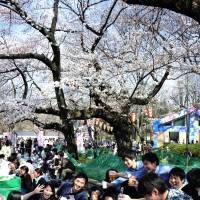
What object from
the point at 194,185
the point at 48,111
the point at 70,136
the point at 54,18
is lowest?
the point at 194,185

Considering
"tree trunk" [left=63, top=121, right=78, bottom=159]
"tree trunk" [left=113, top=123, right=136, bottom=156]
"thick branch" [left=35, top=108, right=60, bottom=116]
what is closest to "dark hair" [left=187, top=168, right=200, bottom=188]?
"tree trunk" [left=113, top=123, right=136, bottom=156]

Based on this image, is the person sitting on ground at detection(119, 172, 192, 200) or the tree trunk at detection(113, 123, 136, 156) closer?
the person sitting on ground at detection(119, 172, 192, 200)

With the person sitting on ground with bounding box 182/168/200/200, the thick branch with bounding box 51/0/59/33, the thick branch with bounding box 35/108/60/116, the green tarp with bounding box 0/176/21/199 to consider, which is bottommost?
the green tarp with bounding box 0/176/21/199

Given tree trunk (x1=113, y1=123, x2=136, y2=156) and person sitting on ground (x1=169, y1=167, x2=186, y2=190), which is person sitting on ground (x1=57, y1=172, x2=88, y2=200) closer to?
person sitting on ground (x1=169, y1=167, x2=186, y2=190)

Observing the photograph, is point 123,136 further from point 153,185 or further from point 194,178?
point 153,185

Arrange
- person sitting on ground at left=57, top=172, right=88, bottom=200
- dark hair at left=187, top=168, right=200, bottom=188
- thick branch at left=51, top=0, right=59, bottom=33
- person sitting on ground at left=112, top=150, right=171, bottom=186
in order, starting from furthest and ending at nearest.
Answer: thick branch at left=51, top=0, right=59, bottom=33
person sitting on ground at left=57, top=172, right=88, bottom=200
person sitting on ground at left=112, top=150, right=171, bottom=186
dark hair at left=187, top=168, right=200, bottom=188

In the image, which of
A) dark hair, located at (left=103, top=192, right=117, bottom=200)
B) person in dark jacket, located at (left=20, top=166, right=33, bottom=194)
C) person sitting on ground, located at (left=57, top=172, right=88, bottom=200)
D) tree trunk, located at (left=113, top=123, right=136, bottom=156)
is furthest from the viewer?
tree trunk, located at (left=113, top=123, right=136, bottom=156)

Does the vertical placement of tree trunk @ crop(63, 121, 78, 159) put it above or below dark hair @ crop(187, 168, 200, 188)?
above

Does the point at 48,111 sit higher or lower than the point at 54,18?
lower

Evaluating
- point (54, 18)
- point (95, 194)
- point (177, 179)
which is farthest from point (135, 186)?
point (54, 18)

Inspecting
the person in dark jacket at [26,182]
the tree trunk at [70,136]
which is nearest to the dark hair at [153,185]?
the person in dark jacket at [26,182]

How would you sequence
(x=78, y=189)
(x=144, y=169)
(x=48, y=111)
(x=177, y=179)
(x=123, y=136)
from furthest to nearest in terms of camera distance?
1. (x=123, y=136)
2. (x=48, y=111)
3. (x=78, y=189)
4. (x=144, y=169)
5. (x=177, y=179)

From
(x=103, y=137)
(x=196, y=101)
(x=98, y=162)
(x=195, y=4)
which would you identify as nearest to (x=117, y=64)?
(x=98, y=162)

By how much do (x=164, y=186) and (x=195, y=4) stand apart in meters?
2.43
